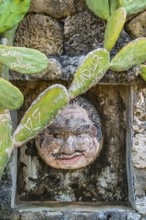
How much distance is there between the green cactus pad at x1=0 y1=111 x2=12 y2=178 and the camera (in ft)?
5.00

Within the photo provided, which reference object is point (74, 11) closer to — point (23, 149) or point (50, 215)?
point (23, 149)

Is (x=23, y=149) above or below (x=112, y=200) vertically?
above

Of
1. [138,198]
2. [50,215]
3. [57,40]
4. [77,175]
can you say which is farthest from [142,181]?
[57,40]

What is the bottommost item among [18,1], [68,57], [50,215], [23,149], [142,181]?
[50,215]

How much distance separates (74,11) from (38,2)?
130 millimetres

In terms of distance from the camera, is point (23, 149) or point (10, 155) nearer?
point (10, 155)

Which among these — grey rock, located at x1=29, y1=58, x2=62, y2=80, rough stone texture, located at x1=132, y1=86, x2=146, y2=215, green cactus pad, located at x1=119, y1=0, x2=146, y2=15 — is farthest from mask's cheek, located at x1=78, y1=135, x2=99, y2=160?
green cactus pad, located at x1=119, y1=0, x2=146, y2=15

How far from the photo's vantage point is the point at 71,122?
1661 mm

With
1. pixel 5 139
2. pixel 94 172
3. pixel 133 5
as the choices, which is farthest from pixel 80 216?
pixel 133 5

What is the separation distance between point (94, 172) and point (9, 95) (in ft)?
1.60

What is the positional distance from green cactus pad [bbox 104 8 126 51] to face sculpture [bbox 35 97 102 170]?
270mm

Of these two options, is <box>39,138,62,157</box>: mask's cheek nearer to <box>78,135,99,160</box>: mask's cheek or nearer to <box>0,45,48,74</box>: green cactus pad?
<box>78,135,99,160</box>: mask's cheek

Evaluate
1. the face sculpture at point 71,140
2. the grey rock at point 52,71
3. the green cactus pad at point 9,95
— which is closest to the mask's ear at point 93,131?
the face sculpture at point 71,140

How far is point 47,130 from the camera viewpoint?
1691mm
